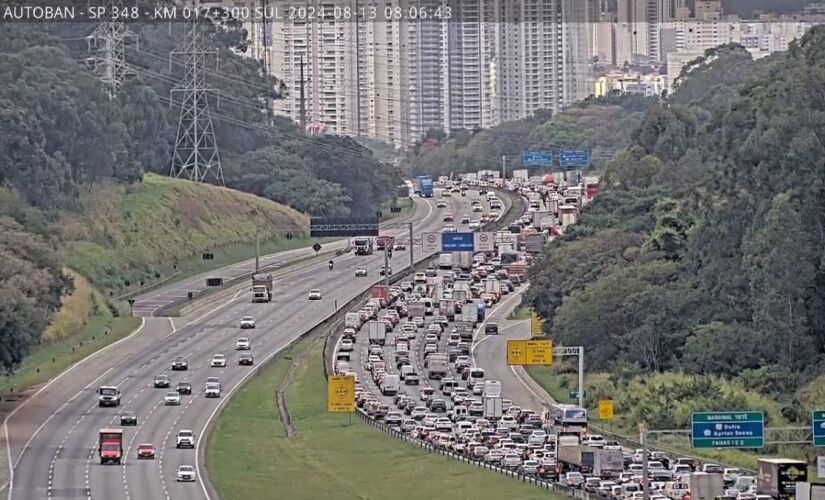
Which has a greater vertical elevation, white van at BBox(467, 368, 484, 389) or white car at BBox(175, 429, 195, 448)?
white car at BBox(175, 429, 195, 448)

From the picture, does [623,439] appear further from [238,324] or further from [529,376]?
[238,324]

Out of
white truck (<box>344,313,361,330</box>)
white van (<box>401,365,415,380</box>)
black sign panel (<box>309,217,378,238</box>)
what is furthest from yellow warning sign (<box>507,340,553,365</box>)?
black sign panel (<box>309,217,378,238</box>)

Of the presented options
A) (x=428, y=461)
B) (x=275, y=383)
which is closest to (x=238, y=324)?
(x=275, y=383)

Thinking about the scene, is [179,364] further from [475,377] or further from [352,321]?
[352,321]

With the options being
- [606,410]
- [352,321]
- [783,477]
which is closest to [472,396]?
[606,410]

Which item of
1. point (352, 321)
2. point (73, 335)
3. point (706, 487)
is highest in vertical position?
point (706, 487)

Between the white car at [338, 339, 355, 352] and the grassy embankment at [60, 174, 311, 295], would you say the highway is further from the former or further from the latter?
the grassy embankment at [60, 174, 311, 295]
